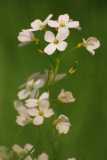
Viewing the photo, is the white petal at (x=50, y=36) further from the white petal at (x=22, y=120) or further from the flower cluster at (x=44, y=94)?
the white petal at (x=22, y=120)

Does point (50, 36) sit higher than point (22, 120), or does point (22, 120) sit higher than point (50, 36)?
point (50, 36)

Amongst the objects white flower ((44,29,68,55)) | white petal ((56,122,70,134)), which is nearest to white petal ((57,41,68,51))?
white flower ((44,29,68,55))

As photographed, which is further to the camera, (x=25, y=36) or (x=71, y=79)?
(x=71, y=79)

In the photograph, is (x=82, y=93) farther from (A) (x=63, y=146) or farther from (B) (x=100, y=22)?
(B) (x=100, y=22)

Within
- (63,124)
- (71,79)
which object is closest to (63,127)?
(63,124)

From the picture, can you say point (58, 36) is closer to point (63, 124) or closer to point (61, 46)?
point (61, 46)

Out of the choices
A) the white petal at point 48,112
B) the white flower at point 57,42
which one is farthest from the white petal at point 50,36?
the white petal at point 48,112

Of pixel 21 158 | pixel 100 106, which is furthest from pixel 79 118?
pixel 21 158

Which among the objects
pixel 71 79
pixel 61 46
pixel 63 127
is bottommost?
pixel 63 127
